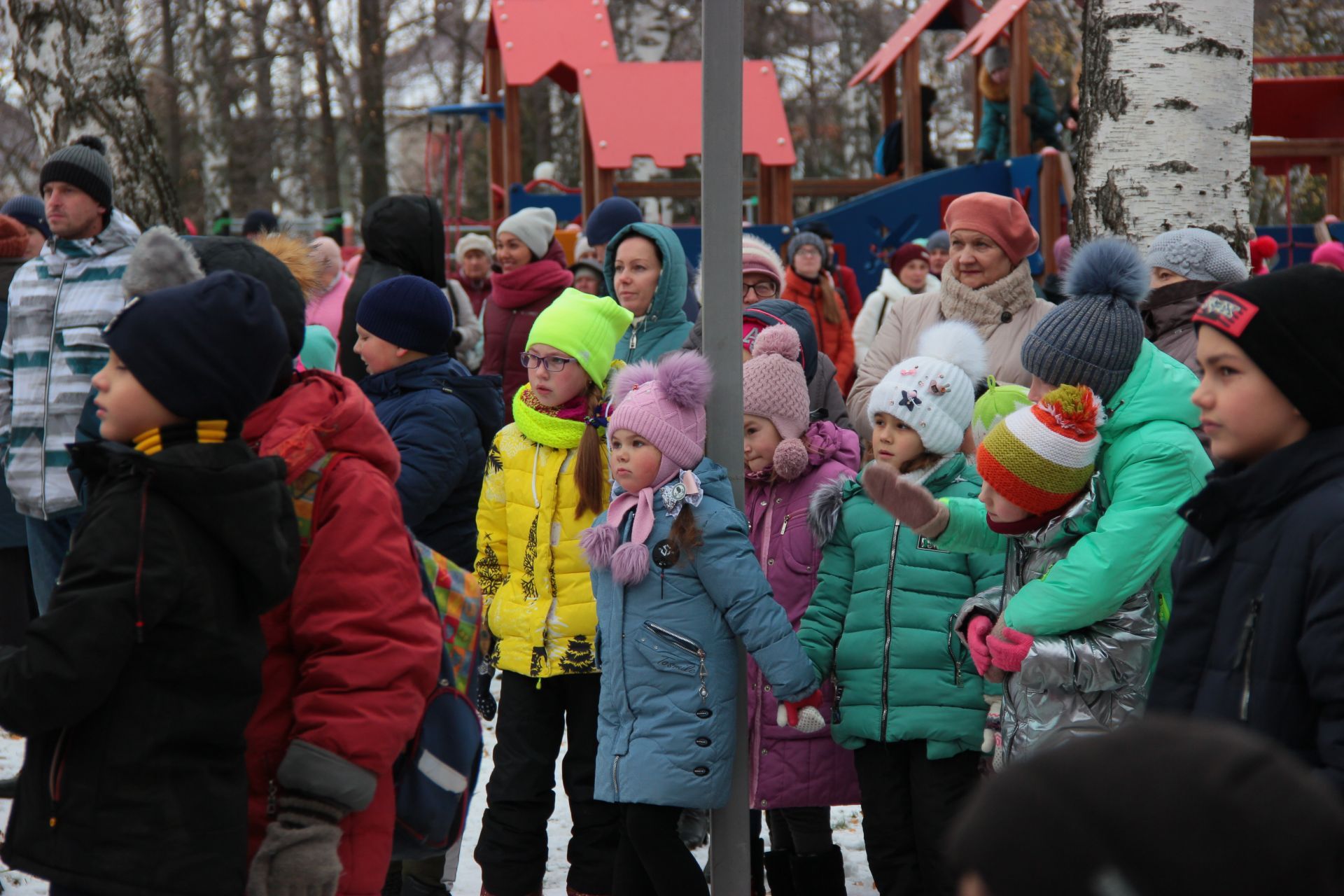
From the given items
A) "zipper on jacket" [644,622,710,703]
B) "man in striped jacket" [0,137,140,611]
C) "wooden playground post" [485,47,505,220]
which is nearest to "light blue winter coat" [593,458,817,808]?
"zipper on jacket" [644,622,710,703]

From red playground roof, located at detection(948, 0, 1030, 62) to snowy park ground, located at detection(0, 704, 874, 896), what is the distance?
7552 millimetres

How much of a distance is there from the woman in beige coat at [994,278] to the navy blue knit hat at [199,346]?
2.71 meters

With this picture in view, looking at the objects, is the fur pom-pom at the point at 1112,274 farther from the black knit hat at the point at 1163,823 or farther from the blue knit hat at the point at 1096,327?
the black knit hat at the point at 1163,823

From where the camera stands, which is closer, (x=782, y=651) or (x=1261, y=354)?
(x=1261, y=354)

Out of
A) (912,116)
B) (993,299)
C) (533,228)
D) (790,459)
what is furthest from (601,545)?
(912,116)

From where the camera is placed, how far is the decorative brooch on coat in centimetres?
355

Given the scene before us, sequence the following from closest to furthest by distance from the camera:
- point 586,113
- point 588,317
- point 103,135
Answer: point 588,317 → point 103,135 → point 586,113

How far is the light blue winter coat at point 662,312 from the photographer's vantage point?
488 centimetres

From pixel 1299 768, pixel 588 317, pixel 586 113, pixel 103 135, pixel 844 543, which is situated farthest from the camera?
pixel 586 113

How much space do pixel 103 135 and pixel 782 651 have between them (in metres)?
Answer: 6.76

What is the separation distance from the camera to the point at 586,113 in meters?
10.9

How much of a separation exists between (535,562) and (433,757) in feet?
4.88

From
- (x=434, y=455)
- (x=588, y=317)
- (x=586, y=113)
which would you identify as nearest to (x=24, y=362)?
(x=434, y=455)

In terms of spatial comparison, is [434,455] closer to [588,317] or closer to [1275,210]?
[588,317]
